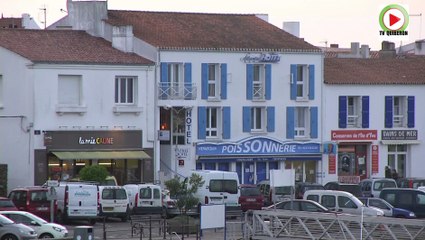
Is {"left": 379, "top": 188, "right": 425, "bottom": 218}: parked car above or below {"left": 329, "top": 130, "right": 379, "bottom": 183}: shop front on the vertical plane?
below

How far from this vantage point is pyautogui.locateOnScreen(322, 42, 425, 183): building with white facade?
73062mm

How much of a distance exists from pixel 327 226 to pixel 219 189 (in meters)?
17.3

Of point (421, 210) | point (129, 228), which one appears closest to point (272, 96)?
point (421, 210)

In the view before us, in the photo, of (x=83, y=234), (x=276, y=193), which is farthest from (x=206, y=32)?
(x=83, y=234)

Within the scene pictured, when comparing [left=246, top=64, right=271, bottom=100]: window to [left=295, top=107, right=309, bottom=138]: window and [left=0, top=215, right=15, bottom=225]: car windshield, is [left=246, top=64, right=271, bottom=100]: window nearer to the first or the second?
[left=295, top=107, right=309, bottom=138]: window

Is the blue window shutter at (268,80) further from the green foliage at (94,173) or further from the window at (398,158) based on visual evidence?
the green foliage at (94,173)

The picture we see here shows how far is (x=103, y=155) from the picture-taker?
210 feet

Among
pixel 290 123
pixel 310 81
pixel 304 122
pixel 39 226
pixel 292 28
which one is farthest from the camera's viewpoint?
pixel 292 28

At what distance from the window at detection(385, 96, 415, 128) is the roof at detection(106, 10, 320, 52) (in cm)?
563

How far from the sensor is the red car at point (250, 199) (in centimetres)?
6025

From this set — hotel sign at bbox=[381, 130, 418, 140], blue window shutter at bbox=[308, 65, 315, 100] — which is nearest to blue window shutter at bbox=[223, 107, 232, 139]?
blue window shutter at bbox=[308, 65, 315, 100]

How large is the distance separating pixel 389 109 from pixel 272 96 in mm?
→ 7490

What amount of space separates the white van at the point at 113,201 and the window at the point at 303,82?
1842 cm

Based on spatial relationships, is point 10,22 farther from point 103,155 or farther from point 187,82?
point 103,155
